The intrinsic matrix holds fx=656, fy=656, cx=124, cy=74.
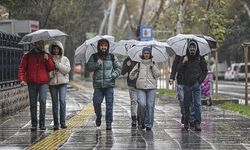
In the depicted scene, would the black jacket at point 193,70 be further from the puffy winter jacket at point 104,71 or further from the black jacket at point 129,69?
the puffy winter jacket at point 104,71

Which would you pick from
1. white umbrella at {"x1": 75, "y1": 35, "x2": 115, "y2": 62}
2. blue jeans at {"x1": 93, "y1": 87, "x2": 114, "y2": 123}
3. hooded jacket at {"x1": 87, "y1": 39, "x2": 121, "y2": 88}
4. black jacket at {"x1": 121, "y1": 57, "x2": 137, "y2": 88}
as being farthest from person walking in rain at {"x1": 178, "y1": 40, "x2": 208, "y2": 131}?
white umbrella at {"x1": 75, "y1": 35, "x2": 115, "y2": 62}

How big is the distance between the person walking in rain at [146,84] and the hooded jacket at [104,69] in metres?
0.46

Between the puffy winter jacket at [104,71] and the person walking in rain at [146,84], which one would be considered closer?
the puffy winter jacket at [104,71]

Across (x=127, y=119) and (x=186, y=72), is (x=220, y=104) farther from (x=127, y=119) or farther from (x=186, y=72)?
(x=186, y=72)

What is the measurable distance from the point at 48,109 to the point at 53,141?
320 inches

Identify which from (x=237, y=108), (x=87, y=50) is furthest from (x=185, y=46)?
(x=237, y=108)

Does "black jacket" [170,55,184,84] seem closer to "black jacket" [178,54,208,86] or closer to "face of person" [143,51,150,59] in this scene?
"black jacket" [178,54,208,86]

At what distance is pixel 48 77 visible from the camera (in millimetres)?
13648

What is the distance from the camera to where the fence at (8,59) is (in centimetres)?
1762

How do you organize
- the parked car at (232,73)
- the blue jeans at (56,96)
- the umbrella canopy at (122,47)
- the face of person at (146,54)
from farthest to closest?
1. the parked car at (232,73)
2. the umbrella canopy at (122,47)
3. the blue jeans at (56,96)
4. the face of person at (146,54)

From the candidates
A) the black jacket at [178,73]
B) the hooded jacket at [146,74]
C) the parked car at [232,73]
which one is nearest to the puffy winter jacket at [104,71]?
the hooded jacket at [146,74]

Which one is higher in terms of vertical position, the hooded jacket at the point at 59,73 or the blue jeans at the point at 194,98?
the hooded jacket at the point at 59,73

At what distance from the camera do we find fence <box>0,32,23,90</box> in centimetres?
1762

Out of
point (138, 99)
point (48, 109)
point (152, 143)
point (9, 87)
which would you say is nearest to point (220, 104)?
point (48, 109)
